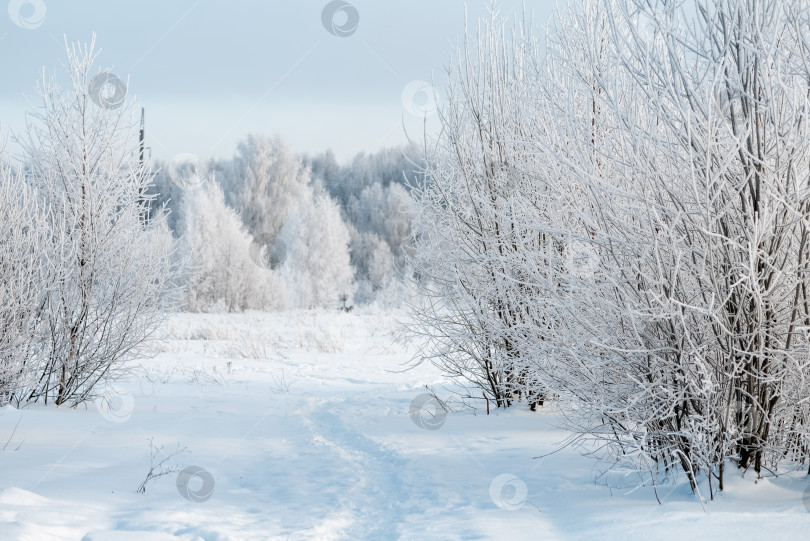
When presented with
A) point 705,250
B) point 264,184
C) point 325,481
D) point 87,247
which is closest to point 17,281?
point 87,247

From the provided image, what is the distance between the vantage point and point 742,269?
128 inches

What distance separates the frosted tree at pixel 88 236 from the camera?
7328 millimetres

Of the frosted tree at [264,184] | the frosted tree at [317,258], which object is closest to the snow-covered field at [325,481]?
the frosted tree at [317,258]

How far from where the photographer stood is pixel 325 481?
15.7 ft

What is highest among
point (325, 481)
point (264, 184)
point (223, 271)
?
point (264, 184)

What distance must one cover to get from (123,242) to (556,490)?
5684 mm

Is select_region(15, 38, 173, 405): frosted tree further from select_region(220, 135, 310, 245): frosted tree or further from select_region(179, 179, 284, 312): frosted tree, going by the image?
select_region(220, 135, 310, 245): frosted tree

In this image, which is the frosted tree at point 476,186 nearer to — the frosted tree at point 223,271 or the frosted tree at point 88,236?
the frosted tree at point 88,236

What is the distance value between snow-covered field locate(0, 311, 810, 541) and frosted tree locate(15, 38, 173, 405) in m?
0.58

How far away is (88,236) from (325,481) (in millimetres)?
4326

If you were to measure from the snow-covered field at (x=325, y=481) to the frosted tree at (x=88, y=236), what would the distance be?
578 millimetres

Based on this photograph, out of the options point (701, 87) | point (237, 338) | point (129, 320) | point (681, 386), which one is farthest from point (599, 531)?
point (237, 338)

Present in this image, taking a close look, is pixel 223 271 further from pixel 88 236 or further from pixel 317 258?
pixel 88 236

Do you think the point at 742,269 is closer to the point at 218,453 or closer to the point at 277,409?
the point at 218,453
